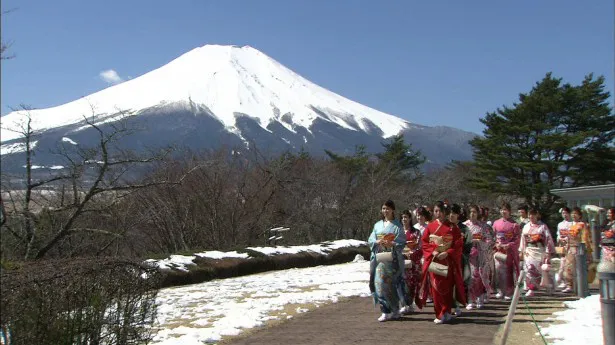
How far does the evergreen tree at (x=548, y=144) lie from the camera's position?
34.6 metres

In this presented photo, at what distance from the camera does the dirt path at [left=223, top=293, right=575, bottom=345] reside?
23.6 feet

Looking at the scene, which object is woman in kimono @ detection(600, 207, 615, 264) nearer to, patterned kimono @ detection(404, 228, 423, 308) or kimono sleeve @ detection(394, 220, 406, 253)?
patterned kimono @ detection(404, 228, 423, 308)

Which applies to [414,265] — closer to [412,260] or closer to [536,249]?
[412,260]

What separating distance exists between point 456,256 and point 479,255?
226cm

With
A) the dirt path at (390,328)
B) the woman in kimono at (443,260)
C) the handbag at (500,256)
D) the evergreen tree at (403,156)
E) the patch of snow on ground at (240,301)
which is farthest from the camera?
the evergreen tree at (403,156)

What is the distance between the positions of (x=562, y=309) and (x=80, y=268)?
700 centimetres

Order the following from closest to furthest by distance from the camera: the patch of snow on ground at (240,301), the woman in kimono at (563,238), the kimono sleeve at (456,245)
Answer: the patch of snow on ground at (240,301) < the kimono sleeve at (456,245) < the woman in kimono at (563,238)

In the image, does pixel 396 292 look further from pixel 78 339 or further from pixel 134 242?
pixel 134 242

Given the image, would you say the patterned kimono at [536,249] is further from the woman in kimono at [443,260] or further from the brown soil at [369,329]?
the woman in kimono at [443,260]

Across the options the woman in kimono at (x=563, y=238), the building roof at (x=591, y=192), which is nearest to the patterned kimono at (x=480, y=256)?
the woman in kimono at (x=563, y=238)

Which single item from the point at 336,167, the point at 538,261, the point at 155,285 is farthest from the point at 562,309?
the point at 336,167

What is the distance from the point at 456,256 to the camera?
8469 millimetres

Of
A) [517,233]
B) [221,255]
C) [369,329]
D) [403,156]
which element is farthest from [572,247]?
[403,156]

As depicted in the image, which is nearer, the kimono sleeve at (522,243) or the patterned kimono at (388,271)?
the patterned kimono at (388,271)
